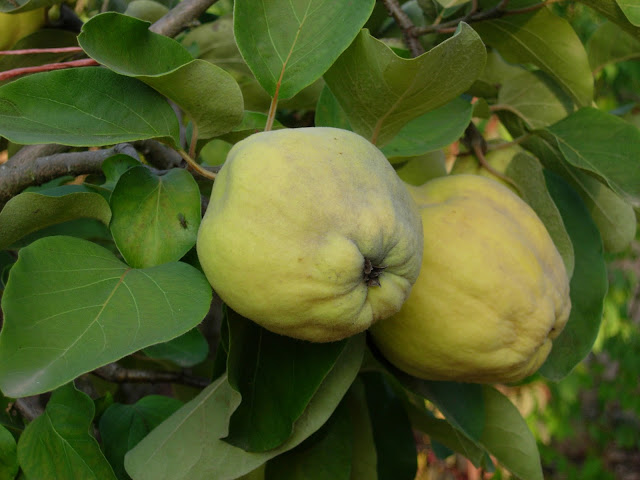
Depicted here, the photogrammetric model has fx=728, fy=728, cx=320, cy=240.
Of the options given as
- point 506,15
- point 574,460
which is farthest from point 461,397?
point 574,460

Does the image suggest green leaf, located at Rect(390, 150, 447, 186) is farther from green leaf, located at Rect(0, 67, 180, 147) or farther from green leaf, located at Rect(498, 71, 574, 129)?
green leaf, located at Rect(0, 67, 180, 147)

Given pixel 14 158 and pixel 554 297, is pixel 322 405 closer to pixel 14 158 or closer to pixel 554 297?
pixel 554 297

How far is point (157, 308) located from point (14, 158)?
378 mm

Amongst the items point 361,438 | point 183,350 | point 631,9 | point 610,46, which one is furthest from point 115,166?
point 610,46

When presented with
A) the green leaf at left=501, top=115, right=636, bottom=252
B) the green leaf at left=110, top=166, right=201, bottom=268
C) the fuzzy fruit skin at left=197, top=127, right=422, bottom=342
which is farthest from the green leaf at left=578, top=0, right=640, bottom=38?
the green leaf at left=110, top=166, right=201, bottom=268

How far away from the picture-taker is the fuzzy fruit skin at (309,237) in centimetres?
51

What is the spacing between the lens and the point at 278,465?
78 cm

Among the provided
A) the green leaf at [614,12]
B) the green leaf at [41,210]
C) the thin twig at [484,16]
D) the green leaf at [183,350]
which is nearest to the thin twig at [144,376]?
the green leaf at [183,350]

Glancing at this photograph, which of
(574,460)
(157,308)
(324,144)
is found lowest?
(574,460)

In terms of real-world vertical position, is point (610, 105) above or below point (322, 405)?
below

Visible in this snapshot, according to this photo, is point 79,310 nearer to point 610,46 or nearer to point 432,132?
point 432,132

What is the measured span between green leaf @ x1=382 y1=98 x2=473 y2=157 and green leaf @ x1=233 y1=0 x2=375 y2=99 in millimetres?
132

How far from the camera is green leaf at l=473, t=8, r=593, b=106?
85 cm

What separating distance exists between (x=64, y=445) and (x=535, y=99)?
685mm
